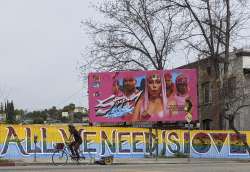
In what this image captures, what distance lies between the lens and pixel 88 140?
1414 inches

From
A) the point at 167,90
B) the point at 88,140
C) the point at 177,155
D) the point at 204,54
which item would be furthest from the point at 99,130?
the point at 204,54

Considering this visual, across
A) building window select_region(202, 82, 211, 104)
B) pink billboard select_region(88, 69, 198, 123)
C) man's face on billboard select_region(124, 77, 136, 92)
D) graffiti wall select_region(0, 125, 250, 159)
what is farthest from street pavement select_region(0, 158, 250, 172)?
building window select_region(202, 82, 211, 104)

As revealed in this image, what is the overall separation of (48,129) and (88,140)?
8.08 feet

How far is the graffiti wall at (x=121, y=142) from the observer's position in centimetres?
3425

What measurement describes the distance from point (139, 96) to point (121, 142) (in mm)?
6802

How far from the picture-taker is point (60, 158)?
102ft

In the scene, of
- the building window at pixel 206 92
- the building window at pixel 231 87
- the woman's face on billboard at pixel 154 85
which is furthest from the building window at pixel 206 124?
the woman's face on billboard at pixel 154 85

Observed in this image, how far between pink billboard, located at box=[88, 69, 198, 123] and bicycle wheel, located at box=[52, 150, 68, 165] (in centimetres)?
1064

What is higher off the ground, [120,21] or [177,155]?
[120,21]

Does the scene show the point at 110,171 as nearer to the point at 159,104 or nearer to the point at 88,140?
the point at 88,140

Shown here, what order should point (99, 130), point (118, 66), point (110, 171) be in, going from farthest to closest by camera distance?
1. point (118, 66)
2. point (99, 130)
3. point (110, 171)

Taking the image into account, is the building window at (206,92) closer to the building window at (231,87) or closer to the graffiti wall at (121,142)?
the building window at (231,87)

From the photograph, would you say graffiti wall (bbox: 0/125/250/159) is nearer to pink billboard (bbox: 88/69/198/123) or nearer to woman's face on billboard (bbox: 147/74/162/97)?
pink billboard (bbox: 88/69/198/123)

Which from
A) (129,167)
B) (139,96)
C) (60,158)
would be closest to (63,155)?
(60,158)
